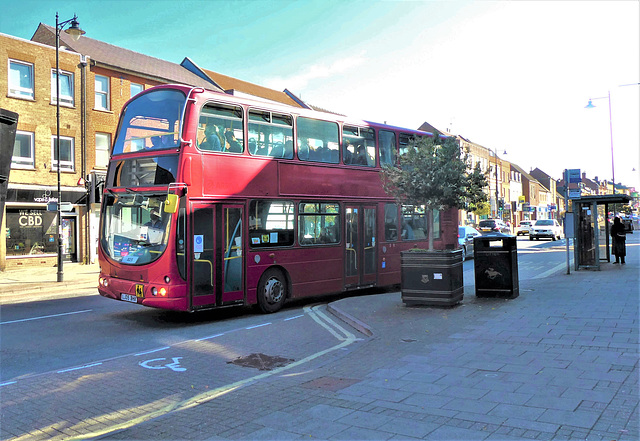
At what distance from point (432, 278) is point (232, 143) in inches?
179

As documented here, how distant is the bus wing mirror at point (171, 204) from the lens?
8.92 m

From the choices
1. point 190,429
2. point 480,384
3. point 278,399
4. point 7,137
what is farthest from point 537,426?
point 7,137

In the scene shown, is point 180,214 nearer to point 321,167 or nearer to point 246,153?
point 246,153

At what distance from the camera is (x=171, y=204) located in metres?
8.95

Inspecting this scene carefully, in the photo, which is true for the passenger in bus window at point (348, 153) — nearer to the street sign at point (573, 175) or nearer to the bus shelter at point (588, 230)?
the street sign at point (573, 175)

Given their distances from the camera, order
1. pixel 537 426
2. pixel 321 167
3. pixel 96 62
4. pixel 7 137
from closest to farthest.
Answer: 1. pixel 7 137
2. pixel 537 426
3. pixel 321 167
4. pixel 96 62

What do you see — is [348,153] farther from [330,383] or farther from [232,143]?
[330,383]

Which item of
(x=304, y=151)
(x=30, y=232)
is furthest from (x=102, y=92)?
(x=304, y=151)

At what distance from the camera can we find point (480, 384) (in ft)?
17.0

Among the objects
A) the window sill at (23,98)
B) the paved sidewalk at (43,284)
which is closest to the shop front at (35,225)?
the paved sidewalk at (43,284)

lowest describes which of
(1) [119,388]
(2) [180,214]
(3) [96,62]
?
(1) [119,388]

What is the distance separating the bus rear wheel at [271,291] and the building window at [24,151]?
16.4m

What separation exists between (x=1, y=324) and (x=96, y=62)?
61.5 feet

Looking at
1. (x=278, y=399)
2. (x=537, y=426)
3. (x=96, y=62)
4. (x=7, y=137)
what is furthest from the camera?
(x=96, y=62)
